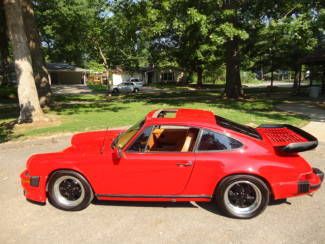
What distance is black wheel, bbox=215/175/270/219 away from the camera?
409 centimetres

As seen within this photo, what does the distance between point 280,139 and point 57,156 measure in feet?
11.3

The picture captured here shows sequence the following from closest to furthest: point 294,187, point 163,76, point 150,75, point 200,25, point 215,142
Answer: point 294,187, point 215,142, point 200,25, point 150,75, point 163,76

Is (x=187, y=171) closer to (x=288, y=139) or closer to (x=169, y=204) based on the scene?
(x=169, y=204)

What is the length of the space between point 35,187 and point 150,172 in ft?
5.83

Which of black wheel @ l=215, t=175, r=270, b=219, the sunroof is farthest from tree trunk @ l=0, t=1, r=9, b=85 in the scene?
A: black wheel @ l=215, t=175, r=270, b=219

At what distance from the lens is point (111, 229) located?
3961 mm

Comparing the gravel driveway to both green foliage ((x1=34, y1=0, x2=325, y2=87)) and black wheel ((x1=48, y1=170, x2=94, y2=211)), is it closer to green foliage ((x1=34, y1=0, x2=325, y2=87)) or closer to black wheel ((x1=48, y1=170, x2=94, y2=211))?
black wheel ((x1=48, y1=170, x2=94, y2=211))

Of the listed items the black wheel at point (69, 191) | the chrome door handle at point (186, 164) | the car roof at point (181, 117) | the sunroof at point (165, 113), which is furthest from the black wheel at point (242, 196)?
the black wheel at point (69, 191)

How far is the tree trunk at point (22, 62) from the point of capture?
11.2 meters

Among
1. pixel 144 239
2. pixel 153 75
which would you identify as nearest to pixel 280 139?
pixel 144 239

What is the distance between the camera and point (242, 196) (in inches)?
166

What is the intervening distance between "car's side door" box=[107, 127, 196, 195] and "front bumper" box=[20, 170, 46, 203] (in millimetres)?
1022

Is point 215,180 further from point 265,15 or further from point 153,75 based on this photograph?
point 153,75

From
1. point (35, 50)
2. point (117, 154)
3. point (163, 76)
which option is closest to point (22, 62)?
point (35, 50)
